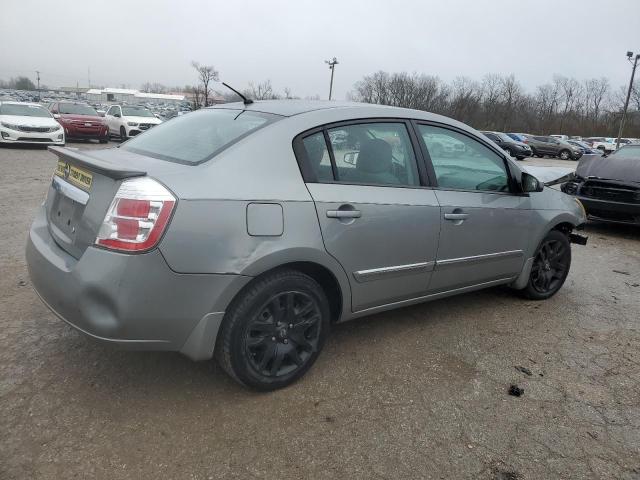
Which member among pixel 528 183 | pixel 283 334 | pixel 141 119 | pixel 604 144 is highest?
pixel 604 144

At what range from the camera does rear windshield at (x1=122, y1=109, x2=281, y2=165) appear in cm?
268

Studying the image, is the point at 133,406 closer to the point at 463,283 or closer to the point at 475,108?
the point at 463,283

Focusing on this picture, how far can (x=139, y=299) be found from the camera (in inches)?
87.8

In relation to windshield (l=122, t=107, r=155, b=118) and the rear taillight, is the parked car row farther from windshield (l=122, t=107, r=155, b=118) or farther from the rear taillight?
the rear taillight

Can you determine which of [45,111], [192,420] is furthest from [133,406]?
[45,111]

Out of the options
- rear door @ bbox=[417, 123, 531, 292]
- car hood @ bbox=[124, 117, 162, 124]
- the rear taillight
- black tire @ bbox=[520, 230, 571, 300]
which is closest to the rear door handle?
rear door @ bbox=[417, 123, 531, 292]

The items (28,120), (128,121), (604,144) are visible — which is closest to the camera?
(28,120)

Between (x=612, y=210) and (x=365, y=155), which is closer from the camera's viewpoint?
(x=365, y=155)

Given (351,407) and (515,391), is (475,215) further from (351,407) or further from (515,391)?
(351,407)

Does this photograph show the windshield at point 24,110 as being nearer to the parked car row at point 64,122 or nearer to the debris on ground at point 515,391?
the parked car row at point 64,122

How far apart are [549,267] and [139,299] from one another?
3599 millimetres

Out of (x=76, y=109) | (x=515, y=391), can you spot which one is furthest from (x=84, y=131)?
(x=515, y=391)

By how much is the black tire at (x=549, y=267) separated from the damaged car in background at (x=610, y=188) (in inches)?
151

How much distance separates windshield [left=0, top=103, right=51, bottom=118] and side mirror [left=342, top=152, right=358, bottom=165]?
49.5ft
